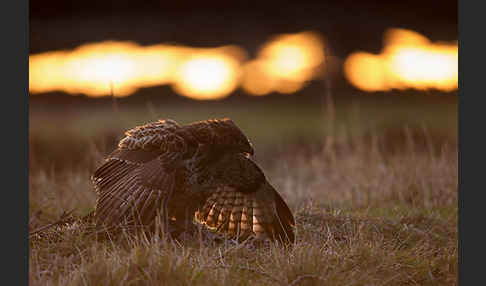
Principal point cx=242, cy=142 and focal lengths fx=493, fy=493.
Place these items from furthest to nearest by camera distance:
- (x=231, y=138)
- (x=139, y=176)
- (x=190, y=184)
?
(x=231, y=138), (x=190, y=184), (x=139, y=176)

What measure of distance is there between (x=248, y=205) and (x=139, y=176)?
86 cm

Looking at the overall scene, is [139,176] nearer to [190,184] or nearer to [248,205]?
[190,184]

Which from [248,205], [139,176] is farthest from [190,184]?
[248,205]

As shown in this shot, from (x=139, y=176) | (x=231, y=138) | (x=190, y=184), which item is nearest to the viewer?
(x=139, y=176)

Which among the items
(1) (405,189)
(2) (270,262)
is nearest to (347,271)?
(2) (270,262)

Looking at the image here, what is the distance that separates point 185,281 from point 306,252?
31.7 inches

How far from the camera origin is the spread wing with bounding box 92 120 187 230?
11.0 feet

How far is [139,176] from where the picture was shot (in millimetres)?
3459

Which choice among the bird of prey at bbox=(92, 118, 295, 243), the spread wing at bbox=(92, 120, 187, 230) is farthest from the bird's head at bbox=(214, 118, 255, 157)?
the spread wing at bbox=(92, 120, 187, 230)

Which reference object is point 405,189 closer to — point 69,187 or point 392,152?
point 392,152

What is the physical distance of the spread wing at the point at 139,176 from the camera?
3.35m

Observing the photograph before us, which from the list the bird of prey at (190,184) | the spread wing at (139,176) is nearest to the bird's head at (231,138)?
the bird of prey at (190,184)

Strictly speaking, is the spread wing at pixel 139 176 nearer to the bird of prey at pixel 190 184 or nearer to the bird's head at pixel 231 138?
the bird of prey at pixel 190 184

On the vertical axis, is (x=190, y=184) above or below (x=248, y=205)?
above
